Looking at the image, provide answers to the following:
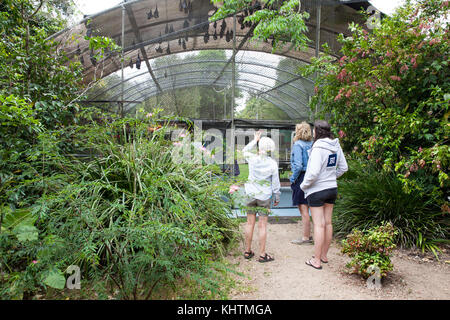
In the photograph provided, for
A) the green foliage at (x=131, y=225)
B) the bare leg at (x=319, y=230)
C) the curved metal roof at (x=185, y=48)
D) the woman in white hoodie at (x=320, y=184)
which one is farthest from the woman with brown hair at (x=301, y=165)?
the curved metal roof at (x=185, y=48)

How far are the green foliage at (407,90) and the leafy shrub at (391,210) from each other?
7.9 inches

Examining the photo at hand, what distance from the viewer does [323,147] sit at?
2.78m

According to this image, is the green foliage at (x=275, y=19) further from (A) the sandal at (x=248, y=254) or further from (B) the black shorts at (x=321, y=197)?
(A) the sandal at (x=248, y=254)

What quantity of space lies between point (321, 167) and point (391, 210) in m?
1.56

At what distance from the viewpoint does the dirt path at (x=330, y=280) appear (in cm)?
223

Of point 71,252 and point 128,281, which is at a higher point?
point 71,252

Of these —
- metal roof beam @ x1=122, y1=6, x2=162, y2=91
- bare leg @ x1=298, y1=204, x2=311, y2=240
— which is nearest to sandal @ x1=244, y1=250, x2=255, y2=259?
bare leg @ x1=298, y1=204, x2=311, y2=240

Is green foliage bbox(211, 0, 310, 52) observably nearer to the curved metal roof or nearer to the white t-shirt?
the curved metal roof

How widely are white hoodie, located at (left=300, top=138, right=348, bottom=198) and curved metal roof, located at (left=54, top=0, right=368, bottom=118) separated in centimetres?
393

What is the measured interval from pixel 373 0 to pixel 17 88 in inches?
277

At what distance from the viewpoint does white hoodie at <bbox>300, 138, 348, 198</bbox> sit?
2721 mm

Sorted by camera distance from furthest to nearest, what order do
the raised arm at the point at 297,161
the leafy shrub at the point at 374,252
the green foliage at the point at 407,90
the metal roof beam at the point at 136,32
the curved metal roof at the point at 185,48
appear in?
1. the curved metal roof at the point at 185,48
2. the metal roof beam at the point at 136,32
3. the raised arm at the point at 297,161
4. the green foliage at the point at 407,90
5. the leafy shrub at the point at 374,252
